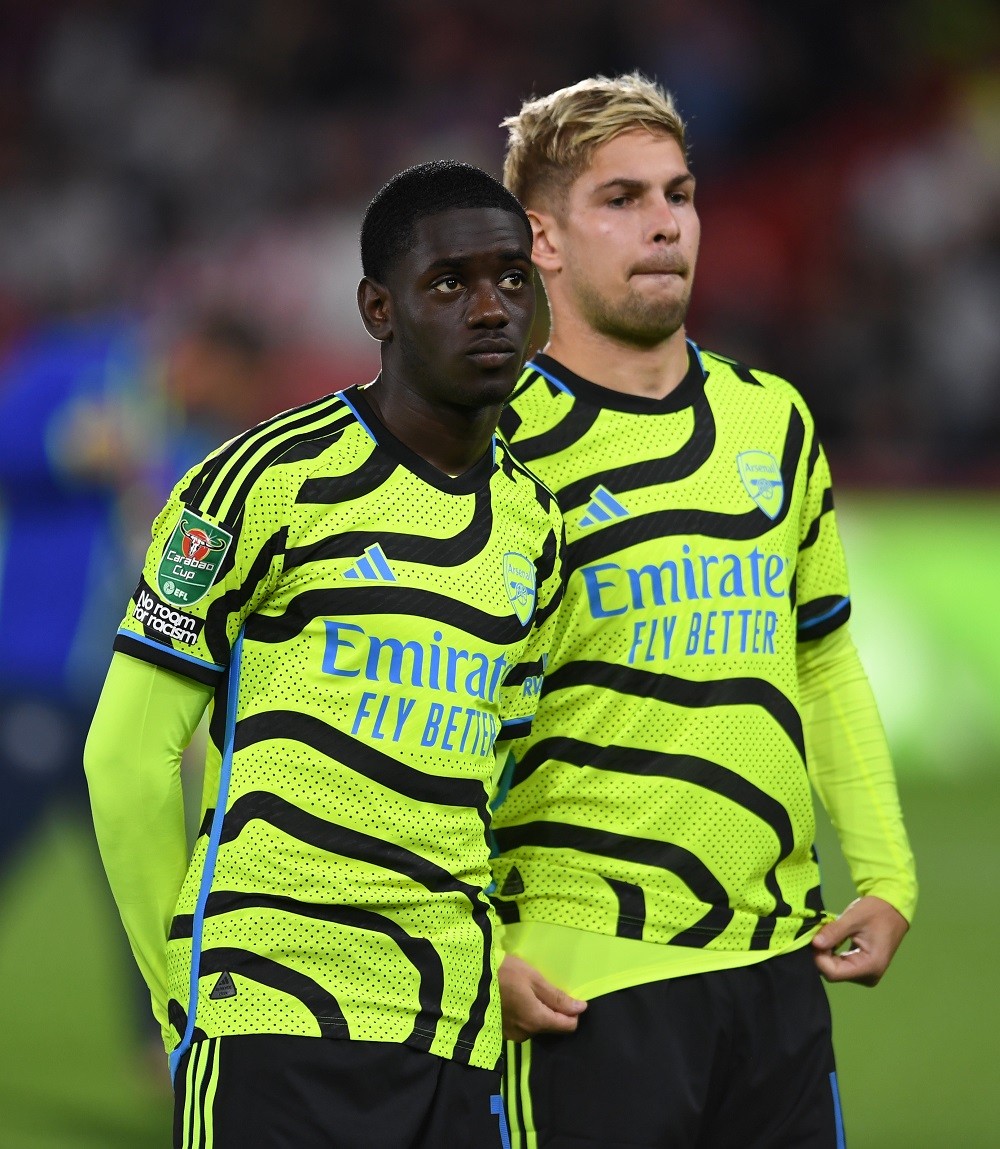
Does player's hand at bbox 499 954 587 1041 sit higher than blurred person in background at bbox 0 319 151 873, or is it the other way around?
blurred person in background at bbox 0 319 151 873

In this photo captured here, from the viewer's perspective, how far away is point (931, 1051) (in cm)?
516

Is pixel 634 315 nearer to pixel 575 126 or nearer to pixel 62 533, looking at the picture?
pixel 575 126

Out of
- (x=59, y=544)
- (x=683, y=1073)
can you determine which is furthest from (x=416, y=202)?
(x=59, y=544)

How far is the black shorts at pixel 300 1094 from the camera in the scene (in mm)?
2234

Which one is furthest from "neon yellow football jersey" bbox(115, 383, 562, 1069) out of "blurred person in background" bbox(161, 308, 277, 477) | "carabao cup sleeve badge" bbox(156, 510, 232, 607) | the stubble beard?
"blurred person in background" bbox(161, 308, 277, 477)

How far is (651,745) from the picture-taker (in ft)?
8.84

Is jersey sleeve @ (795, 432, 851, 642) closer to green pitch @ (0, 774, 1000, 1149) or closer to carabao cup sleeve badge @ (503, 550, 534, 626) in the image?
carabao cup sleeve badge @ (503, 550, 534, 626)

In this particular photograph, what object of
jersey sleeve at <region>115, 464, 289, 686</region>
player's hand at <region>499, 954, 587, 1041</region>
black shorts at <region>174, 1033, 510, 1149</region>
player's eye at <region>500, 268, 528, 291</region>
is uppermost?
player's eye at <region>500, 268, 528, 291</region>

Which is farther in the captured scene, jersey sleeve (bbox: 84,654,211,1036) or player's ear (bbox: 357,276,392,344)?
player's ear (bbox: 357,276,392,344)

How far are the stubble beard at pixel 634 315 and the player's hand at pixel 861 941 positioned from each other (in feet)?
3.06

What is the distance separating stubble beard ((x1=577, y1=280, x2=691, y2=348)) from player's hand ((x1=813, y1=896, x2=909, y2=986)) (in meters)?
0.93

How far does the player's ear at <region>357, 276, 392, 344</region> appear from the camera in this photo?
2.43 meters

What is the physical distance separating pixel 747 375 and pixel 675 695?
59 cm

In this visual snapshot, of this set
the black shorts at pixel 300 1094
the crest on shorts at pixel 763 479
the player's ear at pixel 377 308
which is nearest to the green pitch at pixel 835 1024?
the crest on shorts at pixel 763 479
